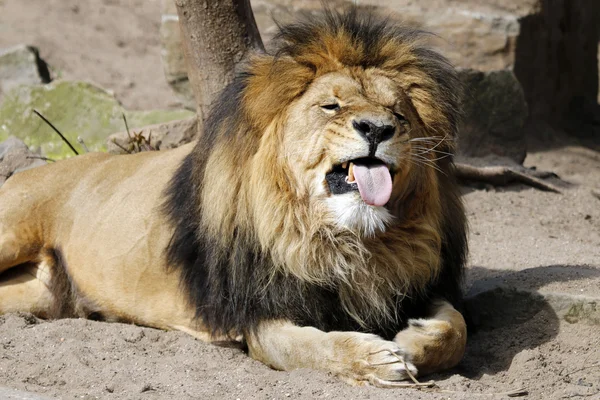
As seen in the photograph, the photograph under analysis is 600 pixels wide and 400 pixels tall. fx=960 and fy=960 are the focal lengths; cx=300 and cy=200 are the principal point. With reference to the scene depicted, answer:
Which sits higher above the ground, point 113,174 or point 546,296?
point 113,174

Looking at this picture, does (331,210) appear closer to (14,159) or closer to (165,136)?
(165,136)

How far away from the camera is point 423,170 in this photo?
3.99 m

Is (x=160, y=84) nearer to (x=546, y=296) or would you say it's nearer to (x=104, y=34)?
(x=104, y=34)

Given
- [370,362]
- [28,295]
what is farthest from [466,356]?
[28,295]

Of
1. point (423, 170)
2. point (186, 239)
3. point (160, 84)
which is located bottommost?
point (160, 84)

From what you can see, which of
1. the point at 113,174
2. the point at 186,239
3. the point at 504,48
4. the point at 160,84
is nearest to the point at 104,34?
the point at 160,84

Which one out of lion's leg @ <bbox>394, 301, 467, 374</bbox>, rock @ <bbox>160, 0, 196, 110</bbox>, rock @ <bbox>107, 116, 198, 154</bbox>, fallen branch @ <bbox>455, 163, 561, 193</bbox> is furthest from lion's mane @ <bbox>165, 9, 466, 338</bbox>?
rock @ <bbox>160, 0, 196, 110</bbox>

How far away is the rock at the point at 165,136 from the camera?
6617 mm

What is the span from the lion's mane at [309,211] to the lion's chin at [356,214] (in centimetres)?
8

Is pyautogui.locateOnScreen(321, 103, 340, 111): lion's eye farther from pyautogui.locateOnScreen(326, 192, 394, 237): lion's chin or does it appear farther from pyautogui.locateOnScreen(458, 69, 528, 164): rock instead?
pyautogui.locateOnScreen(458, 69, 528, 164): rock

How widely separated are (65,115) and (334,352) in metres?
5.09

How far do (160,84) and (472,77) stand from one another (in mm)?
4307

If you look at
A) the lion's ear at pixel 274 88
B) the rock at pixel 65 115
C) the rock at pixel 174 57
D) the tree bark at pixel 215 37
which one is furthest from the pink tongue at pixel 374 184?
the rock at pixel 174 57

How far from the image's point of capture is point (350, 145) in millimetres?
3703
